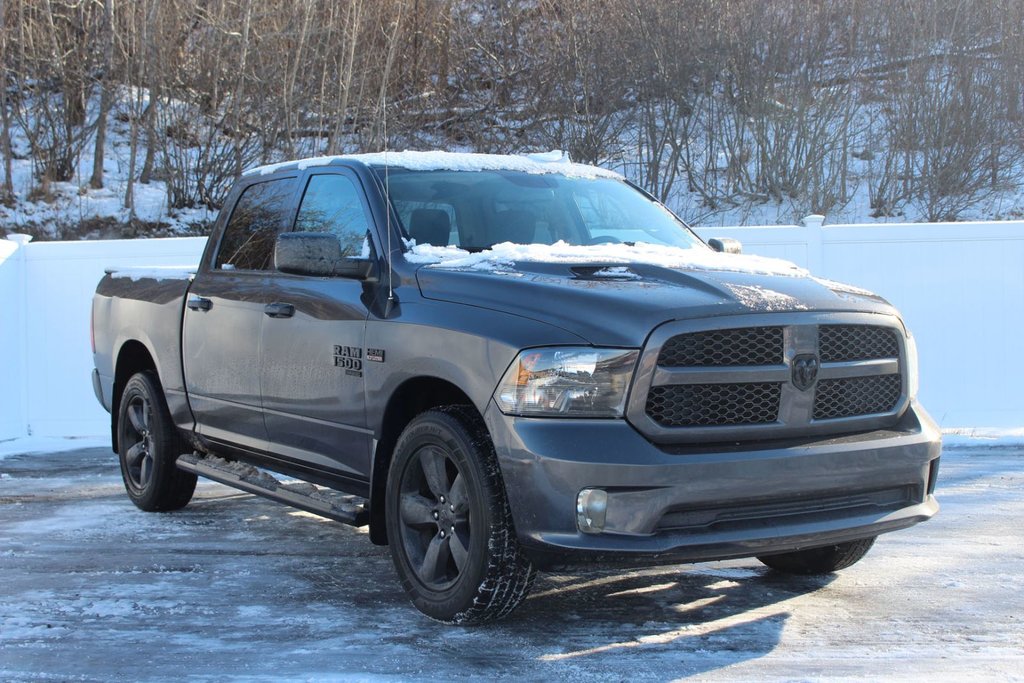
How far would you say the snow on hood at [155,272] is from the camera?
672 cm

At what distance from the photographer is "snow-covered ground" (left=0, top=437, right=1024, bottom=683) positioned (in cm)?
402

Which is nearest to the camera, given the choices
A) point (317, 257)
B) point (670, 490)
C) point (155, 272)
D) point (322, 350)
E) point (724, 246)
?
point (670, 490)

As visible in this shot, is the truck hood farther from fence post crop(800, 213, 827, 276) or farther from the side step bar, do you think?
fence post crop(800, 213, 827, 276)

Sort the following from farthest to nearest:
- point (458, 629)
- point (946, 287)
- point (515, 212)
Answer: point (946, 287) < point (515, 212) < point (458, 629)

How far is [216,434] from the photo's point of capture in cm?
622

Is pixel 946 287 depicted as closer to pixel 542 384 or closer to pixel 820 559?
pixel 820 559

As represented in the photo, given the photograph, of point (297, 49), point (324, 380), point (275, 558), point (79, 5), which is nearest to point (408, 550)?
point (324, 380)

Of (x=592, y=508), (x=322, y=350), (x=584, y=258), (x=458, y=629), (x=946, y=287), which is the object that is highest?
(x=584, y=258)

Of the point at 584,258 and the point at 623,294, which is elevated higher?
the point at 584,258

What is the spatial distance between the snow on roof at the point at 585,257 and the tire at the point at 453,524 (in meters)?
0.69

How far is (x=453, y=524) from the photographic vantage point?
4.44 meters

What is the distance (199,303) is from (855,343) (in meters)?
3.57

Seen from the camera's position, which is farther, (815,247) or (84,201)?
(84,201)

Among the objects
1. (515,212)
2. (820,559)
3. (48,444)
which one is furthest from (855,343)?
(48,444)
